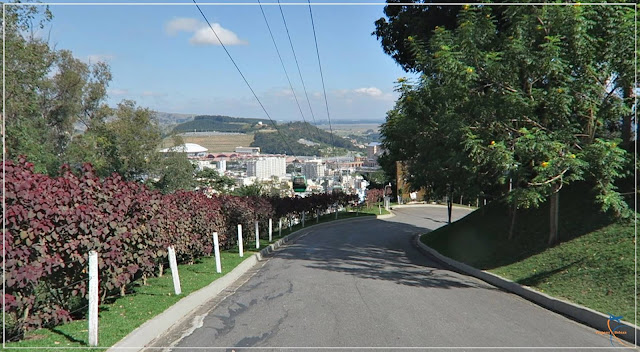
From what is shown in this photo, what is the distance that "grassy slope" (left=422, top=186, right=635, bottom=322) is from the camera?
34.1 ft

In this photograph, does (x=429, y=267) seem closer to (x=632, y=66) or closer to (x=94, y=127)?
(x=632, y=66)

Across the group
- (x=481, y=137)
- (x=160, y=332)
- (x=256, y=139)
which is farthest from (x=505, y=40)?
(x=256, y=139)

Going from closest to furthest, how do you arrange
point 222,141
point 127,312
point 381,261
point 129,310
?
point 127,312 < point 129,310 < point 381,261 < point 222,141

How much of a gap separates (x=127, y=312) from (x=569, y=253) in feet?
32.5

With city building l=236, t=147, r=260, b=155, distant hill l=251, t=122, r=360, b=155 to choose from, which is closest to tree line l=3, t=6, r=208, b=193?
distant hill l=251, t=122, r=360, b=155

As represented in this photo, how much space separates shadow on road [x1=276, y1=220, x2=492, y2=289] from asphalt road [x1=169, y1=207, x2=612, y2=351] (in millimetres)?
72

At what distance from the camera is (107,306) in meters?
9.83

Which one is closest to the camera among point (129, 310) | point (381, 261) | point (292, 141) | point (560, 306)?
point (129, 310)

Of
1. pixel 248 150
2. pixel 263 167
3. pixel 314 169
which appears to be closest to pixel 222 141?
pixel 248 150

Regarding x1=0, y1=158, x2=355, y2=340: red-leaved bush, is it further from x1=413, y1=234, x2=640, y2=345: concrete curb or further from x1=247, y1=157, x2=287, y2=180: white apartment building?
x1=247, y1=157, x2=287, y2=180: white apartment building

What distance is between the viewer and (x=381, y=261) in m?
18.4

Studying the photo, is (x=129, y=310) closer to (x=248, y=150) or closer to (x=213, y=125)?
(x=248, y=150)

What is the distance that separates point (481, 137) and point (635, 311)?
6.11 metres

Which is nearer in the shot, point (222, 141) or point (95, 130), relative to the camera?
point (95, 130)
